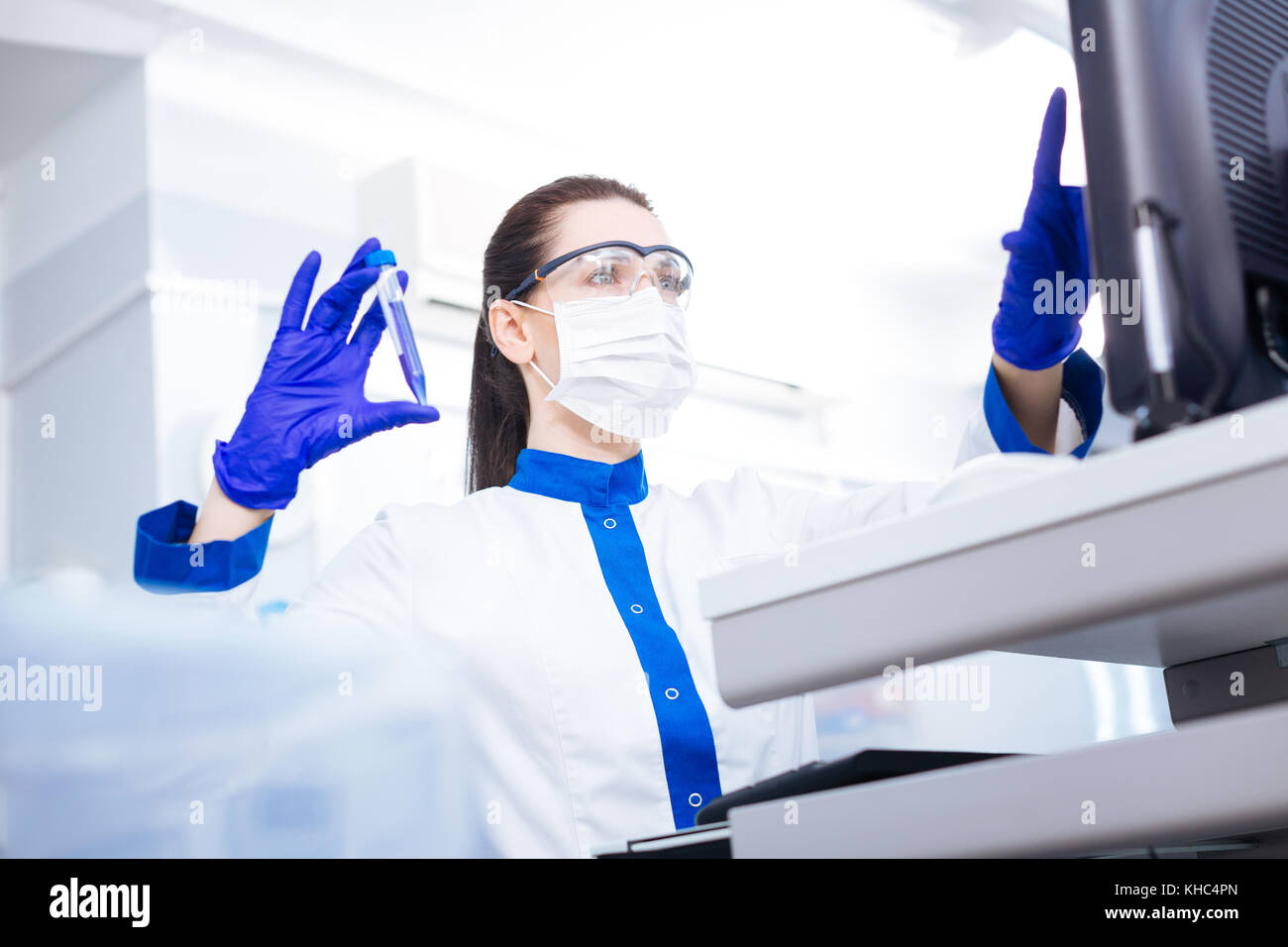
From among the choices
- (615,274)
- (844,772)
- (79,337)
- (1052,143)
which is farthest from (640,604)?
(79,337)

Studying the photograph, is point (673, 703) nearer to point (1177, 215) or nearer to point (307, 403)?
point (307, 403)

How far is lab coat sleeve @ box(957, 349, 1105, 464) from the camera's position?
1237 mm

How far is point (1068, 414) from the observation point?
1.28 meters

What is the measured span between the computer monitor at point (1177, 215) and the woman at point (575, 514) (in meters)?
0.32

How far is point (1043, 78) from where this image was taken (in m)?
3.76

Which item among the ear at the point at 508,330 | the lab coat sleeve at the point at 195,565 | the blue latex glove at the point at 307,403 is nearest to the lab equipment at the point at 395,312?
the blue latex glove at the point at 307,403

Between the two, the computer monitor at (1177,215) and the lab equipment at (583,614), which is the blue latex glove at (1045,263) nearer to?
the lab equipment at (583,614)

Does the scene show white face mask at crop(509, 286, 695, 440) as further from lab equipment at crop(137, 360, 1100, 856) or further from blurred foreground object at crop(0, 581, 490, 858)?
blurred foreground object at crop(0, 581, 490, 858)

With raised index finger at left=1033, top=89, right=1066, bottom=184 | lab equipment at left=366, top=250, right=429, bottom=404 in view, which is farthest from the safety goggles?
raised index finger at left=1033, top=89, right=1066, bottom=184

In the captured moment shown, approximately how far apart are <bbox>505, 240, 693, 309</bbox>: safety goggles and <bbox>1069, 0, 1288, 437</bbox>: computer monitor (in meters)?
1.06

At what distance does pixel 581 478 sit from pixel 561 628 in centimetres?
27
